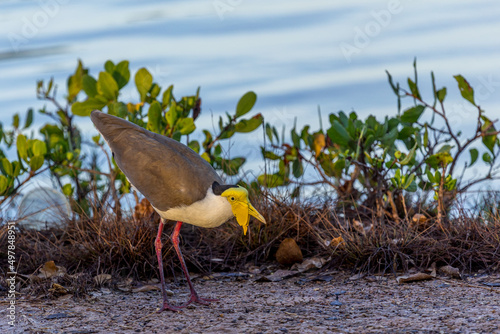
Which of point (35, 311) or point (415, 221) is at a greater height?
point (415, 221)

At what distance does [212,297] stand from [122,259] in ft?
3.28

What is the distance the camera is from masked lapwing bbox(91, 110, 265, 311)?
185 inches

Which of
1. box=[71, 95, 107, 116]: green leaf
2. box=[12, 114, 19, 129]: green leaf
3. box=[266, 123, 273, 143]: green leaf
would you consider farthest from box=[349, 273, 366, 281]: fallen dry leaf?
box=[12, 114, 19, 129]: green leaf

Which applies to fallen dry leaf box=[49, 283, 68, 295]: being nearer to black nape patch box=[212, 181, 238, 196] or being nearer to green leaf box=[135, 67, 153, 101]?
black nape patch box=[212, 181, 238, 196]

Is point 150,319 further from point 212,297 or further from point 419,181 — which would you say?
point 419,181

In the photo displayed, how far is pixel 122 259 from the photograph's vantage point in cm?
555

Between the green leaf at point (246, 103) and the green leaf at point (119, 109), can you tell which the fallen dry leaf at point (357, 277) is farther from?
the green leaf at point (119, 109)

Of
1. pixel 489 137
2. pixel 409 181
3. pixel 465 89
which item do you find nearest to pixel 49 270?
pixel 409 181

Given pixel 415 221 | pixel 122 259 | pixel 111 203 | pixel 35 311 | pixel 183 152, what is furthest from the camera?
pixel 111 203

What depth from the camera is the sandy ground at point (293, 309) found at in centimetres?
414

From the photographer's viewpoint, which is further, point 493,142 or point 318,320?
point 493,142

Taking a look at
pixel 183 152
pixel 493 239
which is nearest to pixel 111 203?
pixel 183 152

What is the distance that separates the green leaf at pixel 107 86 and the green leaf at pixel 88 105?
84 mm

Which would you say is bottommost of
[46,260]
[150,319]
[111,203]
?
[150,319]
